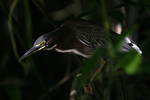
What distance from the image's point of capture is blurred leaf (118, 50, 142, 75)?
0.59 metres

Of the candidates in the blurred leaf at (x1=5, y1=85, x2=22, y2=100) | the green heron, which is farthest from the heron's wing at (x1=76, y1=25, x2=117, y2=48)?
the blurred leaf at (x1=5, y1=85, x2=22, y2=100)

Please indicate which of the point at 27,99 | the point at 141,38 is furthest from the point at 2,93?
the point at 141,38

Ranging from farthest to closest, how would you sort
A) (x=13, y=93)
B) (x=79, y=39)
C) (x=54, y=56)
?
(x=54, y=56), (x=79, y=39), (x=13, y=93)

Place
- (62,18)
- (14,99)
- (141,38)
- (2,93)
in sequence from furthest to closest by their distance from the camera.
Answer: (62,18), (141,38), (2,93), (14,99)

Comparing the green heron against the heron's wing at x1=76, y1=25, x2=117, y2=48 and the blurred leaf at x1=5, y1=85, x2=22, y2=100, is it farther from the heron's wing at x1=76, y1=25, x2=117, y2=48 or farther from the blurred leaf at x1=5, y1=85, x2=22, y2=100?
the blurred leaf at x1=5, y1=85, x2=22, y2=100

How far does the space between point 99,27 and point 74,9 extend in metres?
0.77

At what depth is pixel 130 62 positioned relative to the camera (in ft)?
2.01

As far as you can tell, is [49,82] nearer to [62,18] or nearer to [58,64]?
[58,64]

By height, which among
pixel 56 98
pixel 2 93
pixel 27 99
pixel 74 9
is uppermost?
pixel 74 9

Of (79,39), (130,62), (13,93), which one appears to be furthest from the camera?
(79,39)

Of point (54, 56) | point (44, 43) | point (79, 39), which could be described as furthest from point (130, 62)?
point (54, 56)

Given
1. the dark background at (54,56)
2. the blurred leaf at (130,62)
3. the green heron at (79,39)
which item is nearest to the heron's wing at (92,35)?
the green heron at (79,39)

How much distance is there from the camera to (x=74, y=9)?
2.32 meters

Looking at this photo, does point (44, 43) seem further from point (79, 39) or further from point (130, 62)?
point (130, 62)
